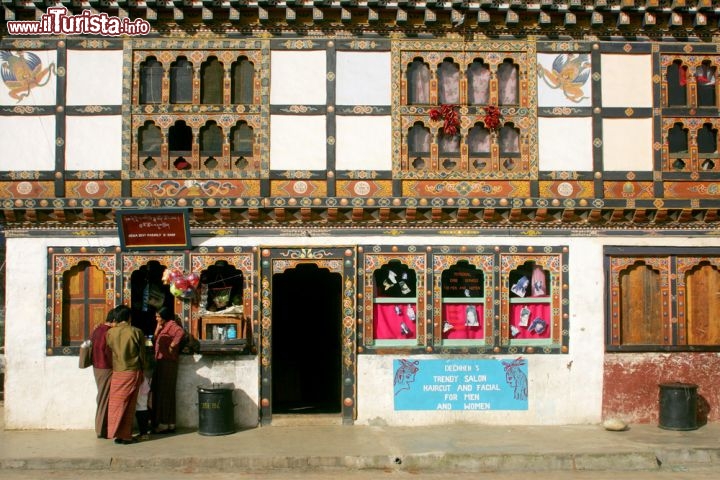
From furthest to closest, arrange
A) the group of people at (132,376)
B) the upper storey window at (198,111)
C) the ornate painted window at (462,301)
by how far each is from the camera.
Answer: the ornate painted window at (462,301) < the upper storey window at (198,111) < the group of people at (132,376)

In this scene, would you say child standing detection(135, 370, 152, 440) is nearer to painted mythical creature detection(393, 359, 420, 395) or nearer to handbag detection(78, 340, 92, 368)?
handbag detection(78, 340, 92, 368)

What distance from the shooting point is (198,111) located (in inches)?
575

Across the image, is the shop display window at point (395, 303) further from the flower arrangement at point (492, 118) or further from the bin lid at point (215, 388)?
the flower arrangement at point (492, 118)

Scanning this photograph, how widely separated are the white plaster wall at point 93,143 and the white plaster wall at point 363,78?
12.0ft

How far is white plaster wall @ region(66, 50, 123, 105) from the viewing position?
47.7 feet

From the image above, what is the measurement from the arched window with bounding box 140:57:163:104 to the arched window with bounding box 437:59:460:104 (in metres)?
4.60

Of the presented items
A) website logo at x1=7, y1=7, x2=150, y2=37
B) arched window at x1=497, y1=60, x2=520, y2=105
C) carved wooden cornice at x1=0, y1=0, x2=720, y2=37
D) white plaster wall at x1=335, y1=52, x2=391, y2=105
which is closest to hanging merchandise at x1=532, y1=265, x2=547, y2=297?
arched window at x1=497, y1=60, x2=520, y2=105

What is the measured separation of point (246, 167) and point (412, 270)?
3.23 metres

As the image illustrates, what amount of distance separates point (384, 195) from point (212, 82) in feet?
11.2

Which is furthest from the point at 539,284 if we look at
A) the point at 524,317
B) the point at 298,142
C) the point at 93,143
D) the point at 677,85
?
the point at 93,143

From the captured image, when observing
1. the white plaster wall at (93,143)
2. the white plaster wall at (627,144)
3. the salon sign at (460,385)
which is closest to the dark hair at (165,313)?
the white plaster wall at (93,143)

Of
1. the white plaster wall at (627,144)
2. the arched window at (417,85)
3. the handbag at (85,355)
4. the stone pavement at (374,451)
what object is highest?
the arched window at (417,85)

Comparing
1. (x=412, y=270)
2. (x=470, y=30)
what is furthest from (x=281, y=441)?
(x=470, y=30)

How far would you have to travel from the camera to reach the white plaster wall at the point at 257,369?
14.3 metres
